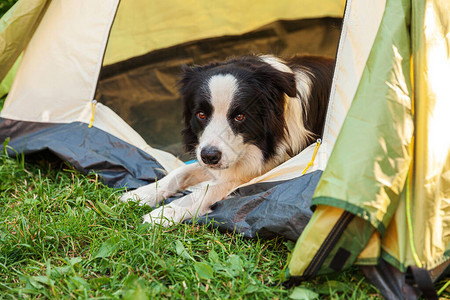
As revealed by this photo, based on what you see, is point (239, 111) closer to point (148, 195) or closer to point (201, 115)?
point (201, 115)

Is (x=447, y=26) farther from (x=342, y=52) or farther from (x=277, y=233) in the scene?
(x=277, y=233)

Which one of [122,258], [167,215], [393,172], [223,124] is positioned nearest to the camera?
[393,172]

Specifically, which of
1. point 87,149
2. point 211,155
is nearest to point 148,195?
point 211,155

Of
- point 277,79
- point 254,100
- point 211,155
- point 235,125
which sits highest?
point 277,79

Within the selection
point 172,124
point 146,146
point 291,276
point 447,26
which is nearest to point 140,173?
point 146,146

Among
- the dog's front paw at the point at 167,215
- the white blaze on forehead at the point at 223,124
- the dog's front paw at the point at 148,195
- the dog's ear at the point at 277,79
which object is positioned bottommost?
the dog's front paw at the point at 148,195

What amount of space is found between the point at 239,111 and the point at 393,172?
1086 millimetres

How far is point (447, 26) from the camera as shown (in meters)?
1.90

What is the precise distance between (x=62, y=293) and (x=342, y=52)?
1.74 meters

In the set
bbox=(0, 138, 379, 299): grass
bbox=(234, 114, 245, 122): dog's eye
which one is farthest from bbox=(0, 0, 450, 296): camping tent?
bbox=(234, 114, 245, 122): dog's eye

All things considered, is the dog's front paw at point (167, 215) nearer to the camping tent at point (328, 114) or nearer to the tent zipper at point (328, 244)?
the camping tent at point (328, 114)

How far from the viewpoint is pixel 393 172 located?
1731 mm

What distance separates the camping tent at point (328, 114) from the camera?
5.74 feet

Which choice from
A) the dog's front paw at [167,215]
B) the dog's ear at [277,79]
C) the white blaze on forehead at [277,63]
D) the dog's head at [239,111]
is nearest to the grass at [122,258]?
the dog's front paw at [167,215]
